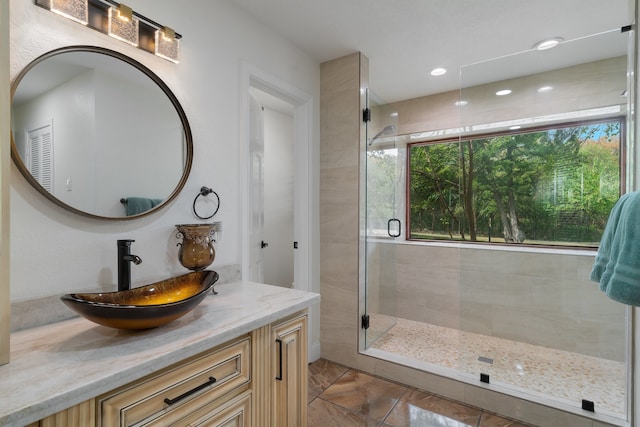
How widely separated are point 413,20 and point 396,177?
1.59m

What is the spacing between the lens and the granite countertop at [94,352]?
0.66m

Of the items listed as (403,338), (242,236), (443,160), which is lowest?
(403,338)

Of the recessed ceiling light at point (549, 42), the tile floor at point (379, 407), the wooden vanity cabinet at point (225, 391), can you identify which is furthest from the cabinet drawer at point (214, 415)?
the recessed ceiling light at point (549, 42)

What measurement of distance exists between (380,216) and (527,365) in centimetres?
158

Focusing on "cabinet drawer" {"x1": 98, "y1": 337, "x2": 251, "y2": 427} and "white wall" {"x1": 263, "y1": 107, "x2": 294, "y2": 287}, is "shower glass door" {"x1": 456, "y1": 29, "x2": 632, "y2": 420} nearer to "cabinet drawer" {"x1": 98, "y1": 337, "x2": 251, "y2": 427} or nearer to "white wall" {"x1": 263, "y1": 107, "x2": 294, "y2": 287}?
"cabinet drawer" {"x1": 98, "y1": 337, "x2": 251, "y2": 427}

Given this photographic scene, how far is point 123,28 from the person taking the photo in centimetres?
133

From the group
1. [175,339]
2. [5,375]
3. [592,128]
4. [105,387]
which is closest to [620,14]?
[592,128]

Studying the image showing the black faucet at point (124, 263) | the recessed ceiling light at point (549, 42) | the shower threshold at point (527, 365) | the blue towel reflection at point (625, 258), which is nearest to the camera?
the blue towel reflection at point (625, 258)

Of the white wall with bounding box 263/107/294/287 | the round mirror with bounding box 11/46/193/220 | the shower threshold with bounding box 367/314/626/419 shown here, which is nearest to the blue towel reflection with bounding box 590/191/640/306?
the shower threshold with bounding box 367/314/626/419

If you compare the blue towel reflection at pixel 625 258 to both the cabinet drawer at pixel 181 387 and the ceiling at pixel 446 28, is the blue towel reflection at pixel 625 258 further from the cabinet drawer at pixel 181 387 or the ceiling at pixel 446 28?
the ceiling at pixel 446 28

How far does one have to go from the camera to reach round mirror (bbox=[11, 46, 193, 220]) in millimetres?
1107

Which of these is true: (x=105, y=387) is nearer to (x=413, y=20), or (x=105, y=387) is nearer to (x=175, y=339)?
(x=175, y=339)

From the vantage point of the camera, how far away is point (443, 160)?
3.48m

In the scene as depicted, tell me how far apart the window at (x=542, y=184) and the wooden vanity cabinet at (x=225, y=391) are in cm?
176
